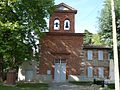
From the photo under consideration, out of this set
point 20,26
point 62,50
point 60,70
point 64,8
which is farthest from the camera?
point 64,8

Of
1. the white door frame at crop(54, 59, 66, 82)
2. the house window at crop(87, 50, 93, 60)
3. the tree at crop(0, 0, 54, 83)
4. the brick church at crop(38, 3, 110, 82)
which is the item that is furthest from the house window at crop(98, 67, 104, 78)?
the tree at crop(0, 0, 54, 83)

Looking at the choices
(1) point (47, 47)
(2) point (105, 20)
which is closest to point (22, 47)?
(1) point (47, 47)

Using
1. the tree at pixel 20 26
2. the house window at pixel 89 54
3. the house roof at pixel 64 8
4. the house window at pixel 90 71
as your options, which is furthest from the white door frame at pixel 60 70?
the house roof at pixel 64 8

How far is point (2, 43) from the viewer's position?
29.7m

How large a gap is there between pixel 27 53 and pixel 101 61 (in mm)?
13221

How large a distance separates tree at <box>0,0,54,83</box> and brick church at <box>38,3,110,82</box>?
5058 mm

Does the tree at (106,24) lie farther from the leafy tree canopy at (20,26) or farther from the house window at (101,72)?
the leafy tree canopy at (20,26)

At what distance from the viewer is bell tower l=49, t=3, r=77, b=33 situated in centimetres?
3959

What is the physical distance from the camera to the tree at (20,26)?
97.1 ft

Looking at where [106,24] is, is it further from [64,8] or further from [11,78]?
[11,78]

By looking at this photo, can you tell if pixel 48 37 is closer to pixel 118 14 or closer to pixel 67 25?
pixel 67 25

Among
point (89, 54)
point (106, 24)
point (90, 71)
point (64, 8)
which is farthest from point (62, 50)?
point (106, 24)

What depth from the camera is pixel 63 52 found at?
39094mm

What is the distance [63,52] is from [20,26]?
11.1m
